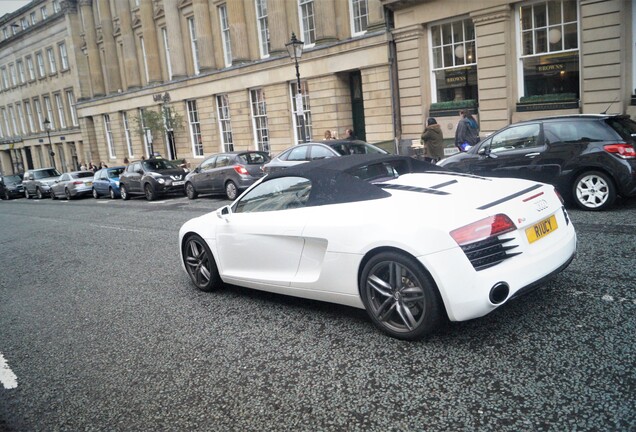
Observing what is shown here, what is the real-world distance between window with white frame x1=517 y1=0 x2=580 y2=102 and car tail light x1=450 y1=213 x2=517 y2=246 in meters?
14.5

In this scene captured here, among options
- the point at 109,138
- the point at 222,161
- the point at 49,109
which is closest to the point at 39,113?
the point at 49,109

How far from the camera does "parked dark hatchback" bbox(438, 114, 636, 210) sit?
8.33 m

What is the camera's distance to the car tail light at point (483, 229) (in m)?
3.67

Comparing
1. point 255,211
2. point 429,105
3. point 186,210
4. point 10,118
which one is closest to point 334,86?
point 429,105

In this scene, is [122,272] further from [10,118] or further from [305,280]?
[10,118]

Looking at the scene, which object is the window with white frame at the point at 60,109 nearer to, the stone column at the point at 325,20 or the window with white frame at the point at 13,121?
the window with white frame at the point at 13,121

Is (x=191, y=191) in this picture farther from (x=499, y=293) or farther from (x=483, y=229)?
(x=499, y=293)

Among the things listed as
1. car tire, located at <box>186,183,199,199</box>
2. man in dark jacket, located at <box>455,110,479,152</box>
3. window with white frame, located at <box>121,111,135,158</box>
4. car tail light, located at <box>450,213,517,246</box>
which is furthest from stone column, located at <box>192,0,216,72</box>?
car tail light, located at <box>450,213,517,246</box>

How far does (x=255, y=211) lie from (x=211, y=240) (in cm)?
78

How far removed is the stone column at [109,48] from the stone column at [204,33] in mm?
14285

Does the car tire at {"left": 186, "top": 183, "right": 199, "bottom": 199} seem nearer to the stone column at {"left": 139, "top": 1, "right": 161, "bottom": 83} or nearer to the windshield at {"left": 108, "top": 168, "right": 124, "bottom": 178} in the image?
the windshield at {"left": 108, "top": 168, "right": 124, "bottom": 178}

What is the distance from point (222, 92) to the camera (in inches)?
1202

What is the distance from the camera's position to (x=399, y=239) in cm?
383

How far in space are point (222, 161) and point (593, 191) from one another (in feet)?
38.9
